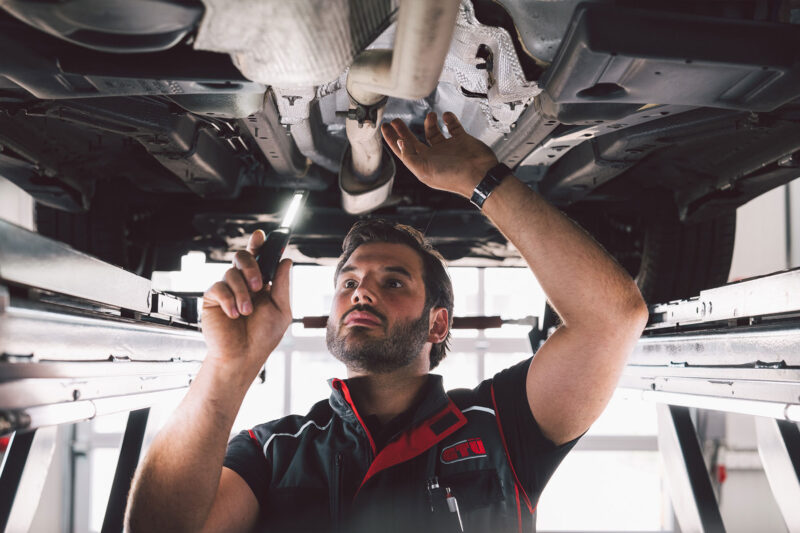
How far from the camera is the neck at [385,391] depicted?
1.62m

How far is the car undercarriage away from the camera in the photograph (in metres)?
0.94

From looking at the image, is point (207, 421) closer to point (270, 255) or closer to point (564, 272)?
point (270, 255)

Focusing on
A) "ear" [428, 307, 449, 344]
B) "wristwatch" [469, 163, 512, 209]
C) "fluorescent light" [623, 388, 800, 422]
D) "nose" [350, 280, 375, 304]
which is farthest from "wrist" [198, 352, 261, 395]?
"fluorescent light" [623, 388, 800, 422]

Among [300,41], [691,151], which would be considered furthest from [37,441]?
[691,151]

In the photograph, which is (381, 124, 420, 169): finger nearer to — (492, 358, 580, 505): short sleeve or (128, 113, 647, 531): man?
(128, 113, 647, 531): man

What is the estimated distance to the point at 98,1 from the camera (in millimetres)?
854

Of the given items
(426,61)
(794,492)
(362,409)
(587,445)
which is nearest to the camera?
(426,61)

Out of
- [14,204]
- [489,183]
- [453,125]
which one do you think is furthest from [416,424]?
[14,204]

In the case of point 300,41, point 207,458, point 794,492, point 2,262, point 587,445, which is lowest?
point 587,445

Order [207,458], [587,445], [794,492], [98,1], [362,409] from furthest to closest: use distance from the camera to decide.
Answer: [587,445] < [362,409] < [794,492] < [207,458] < [98,1]

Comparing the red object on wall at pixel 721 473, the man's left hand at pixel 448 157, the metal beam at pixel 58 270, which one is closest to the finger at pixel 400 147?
the man's left hand at pixel 448 157

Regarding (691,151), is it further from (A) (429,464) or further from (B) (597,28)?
(A) (429,464)

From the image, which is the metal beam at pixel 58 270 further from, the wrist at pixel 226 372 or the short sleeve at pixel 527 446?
the short sleeve at pixel 527 446

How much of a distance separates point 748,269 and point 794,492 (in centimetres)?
490
